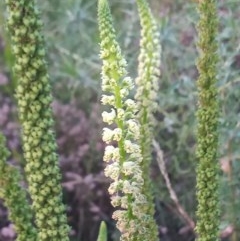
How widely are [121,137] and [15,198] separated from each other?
0.99 feet

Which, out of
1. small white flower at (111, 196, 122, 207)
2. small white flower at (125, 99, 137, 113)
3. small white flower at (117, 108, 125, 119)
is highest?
small white flower at (125, 99, 137, 113)

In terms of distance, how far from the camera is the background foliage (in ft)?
10.6

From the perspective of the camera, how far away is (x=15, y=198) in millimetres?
1735

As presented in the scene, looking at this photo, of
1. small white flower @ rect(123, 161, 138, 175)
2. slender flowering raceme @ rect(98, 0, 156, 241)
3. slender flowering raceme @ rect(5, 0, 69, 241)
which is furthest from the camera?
small white flower @ rect(123, 161, 138, 175)

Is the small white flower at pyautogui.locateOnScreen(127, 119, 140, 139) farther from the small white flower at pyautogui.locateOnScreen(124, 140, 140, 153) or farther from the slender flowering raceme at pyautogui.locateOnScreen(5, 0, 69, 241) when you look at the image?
the slender flowering raceme at pyautogui.locateOnScreen(5, 0, 69, 241)

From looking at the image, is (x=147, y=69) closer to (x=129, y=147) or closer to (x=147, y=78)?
(x=147, y=78)

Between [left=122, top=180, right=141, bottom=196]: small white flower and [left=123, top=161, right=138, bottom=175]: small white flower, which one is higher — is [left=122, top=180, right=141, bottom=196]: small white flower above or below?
below

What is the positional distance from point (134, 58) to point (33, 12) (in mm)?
2364

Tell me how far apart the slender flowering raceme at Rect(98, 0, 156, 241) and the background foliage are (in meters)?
1.20

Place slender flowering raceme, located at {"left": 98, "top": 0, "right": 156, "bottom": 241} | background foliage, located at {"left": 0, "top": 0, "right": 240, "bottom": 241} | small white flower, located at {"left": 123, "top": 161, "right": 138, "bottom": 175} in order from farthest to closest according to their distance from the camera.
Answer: background foliage, located at {"left": 0, "top": 0, "right": 240, "bottom": 241}
small white flower, located at {"left": 123, "top": 161, "right": 138, "bottom": 175}
slender flowering raceme, located at {"left": 98, "top": 0, "right": 156, "bottom": 241}

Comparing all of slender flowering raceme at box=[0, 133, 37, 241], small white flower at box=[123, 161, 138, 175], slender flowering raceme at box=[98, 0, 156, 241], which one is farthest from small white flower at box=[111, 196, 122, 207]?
slender flowering raceme at box=[0, 133, 37, 241]

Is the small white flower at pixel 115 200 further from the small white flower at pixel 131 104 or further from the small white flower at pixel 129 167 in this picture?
the small white flower at pixel 131 104

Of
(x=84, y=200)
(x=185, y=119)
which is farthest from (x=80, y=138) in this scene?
(x=185, y=119)

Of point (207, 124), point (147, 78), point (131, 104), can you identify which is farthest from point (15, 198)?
point (147, 78)
